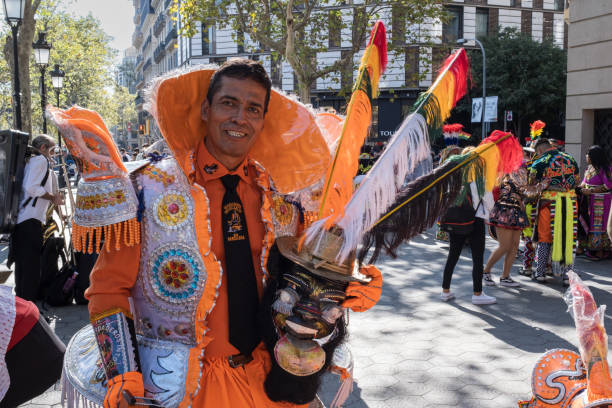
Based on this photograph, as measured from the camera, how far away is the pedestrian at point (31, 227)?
18.4 feet

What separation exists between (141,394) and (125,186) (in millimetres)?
667

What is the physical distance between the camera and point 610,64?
392 inches

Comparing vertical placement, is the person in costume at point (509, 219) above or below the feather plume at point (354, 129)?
below

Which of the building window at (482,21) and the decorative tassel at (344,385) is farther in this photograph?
the building window at (482,21)

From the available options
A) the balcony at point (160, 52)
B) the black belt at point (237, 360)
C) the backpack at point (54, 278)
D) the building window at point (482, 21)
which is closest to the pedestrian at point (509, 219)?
the backpack at point (54, 278)

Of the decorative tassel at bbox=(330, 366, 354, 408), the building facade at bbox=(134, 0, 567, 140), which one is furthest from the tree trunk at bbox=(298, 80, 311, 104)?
the building facade at bbox=(134, 0, 567, 140)

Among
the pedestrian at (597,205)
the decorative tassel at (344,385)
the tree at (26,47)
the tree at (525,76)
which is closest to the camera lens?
the decorative tassel at (344,385)

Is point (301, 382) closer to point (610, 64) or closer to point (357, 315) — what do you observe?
point (357, 315)

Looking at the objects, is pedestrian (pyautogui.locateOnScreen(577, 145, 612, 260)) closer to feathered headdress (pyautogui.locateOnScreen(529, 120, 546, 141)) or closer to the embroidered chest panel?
feathered headdress (pyautogui.locateOnScreen(529, 120, 546, 141))

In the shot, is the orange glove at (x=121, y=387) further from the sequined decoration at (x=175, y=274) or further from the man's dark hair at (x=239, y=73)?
the man's dark hair at (x=239, y=73)

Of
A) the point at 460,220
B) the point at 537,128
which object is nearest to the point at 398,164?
the point at 460,220

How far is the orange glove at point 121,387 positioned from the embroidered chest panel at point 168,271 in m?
0.21

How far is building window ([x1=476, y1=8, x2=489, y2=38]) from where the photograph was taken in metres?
32.5

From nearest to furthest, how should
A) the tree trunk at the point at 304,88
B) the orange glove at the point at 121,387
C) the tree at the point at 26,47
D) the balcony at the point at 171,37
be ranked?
1. the orange glove at the point at 121,387
2. the tree at the point at 26,47
3. the tree trunk at the point at 304,88
4. the balcony at the point at 171,37
